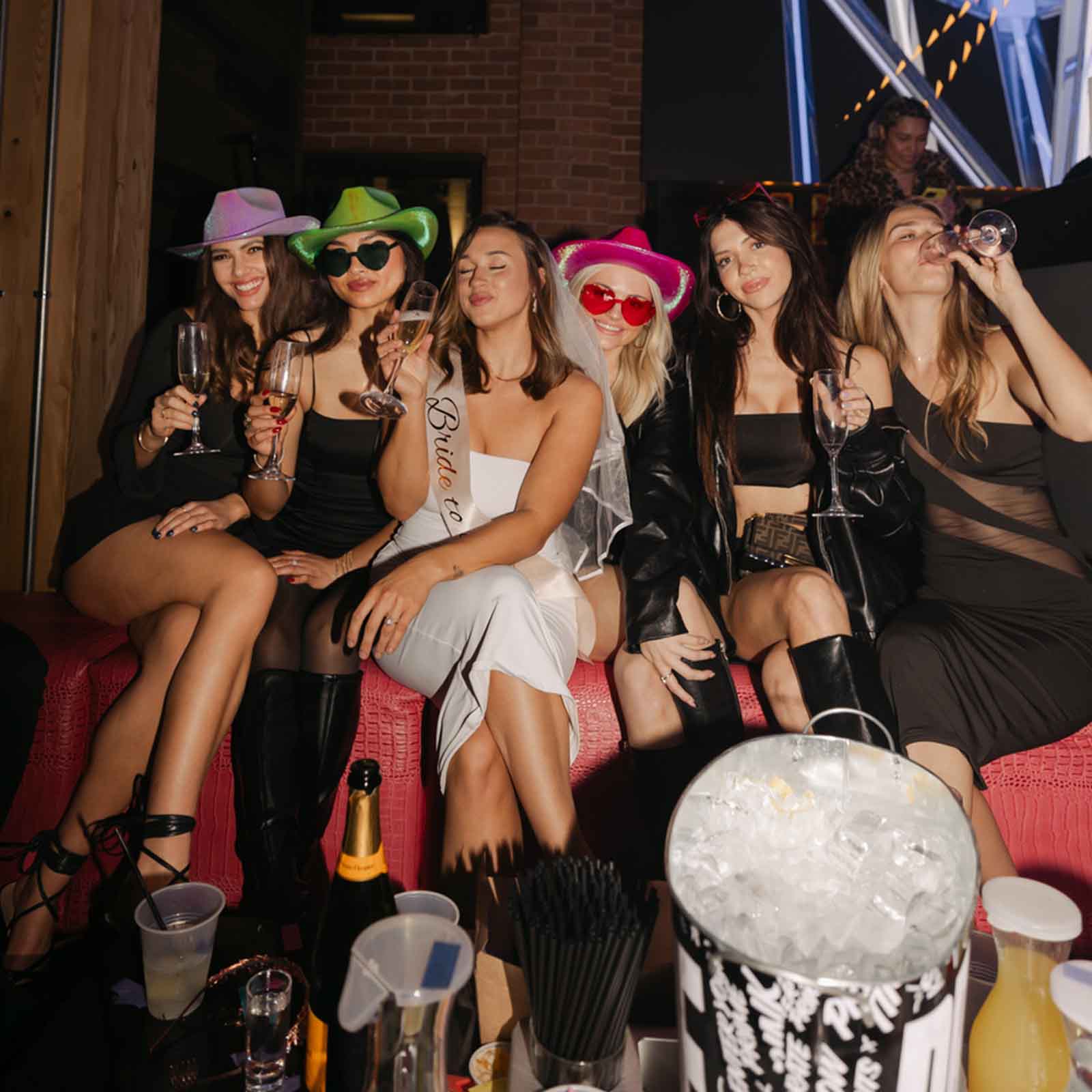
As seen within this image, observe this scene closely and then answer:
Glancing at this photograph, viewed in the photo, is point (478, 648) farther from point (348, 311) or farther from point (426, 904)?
point (348, 311)

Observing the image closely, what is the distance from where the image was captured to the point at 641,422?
2393 millimetres

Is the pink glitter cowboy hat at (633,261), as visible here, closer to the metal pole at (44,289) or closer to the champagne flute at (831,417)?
the champagne flute at (831,417)

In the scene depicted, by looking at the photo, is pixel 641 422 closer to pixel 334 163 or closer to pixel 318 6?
pixel 334 163

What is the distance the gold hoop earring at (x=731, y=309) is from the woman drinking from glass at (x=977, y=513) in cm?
27

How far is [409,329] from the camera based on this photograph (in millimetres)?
1885

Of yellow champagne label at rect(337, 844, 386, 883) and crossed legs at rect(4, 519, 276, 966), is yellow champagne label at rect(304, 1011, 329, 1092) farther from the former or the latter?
crossed legs at rect(4, 519, 276, 966)

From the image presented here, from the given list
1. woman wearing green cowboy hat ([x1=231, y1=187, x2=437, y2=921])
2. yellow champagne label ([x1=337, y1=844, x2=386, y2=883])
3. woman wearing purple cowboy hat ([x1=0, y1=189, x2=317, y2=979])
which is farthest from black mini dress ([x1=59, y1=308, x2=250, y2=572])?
yellow champagne label ([x1=337, y1=844, x2=386, y2=883])

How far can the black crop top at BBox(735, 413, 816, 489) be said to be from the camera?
7.38 feet

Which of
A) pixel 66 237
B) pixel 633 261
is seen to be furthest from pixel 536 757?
pixel 66 237

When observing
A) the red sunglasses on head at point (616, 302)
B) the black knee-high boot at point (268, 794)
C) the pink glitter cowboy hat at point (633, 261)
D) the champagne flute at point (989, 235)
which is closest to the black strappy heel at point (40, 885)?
the black knee-high boot at point (268, 794)

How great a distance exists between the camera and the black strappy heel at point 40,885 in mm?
1625

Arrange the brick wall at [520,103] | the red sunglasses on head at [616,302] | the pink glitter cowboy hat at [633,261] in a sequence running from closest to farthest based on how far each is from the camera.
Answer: the red sunglasses on head at [616,302]
the pink glitter cowboy hat at [633,261]
the brick wall at [520,103]

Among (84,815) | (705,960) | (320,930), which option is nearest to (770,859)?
(705,960)

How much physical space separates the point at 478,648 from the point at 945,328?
57.2 inches
